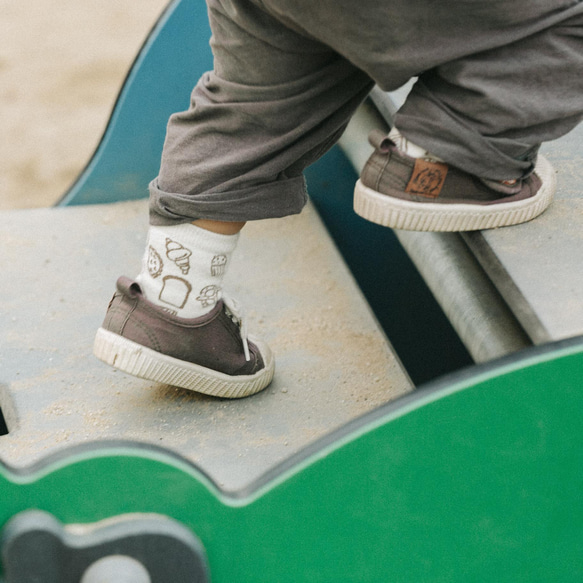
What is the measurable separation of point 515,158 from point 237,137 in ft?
0.94

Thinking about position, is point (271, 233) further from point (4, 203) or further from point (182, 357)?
point (4, 203)

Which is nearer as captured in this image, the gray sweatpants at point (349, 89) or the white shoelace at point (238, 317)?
the gray sweatpants at point (349, 89)

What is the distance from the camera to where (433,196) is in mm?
807

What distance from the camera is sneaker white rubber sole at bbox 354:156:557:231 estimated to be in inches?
31.7

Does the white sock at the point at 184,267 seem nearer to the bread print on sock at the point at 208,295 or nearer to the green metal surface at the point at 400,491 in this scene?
the bread print on sock at the point at 208,295

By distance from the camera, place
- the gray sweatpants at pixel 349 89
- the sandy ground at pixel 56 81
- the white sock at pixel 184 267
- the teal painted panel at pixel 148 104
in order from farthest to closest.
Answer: the sandy ground at pixel 56 81 < the teal painted panel at pixel 148 104 < the white sock at pixel 184 267 < the gray sweatpants at pixel 349 89

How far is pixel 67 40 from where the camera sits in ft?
9.70

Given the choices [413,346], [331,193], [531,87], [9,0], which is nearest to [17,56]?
[9,0]

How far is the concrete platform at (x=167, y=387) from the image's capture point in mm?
839

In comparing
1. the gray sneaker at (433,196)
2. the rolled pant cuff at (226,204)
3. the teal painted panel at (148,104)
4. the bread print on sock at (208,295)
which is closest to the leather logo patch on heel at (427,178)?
the gray sneaker at (433,196)

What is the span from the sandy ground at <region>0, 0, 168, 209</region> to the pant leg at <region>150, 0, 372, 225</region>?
1.34 metres

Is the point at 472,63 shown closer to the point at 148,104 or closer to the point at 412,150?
the point at 412,150

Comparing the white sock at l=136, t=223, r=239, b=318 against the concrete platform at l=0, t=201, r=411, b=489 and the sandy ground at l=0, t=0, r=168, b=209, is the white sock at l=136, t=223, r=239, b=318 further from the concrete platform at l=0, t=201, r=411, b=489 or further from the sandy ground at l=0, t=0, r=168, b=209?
the sandy ground at l=0, t=0, r=168, b=209

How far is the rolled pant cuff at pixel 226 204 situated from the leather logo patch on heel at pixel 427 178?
12cm
